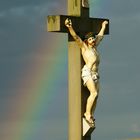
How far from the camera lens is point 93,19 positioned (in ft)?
75.0

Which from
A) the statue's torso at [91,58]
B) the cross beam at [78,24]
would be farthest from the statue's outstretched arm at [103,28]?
the statue's torso at [91,58]

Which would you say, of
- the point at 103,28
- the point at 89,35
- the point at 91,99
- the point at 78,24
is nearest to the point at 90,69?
the point at 91,99

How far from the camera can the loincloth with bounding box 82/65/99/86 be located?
72.5 ft

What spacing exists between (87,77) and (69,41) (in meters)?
0.81

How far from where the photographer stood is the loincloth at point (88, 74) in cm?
2209

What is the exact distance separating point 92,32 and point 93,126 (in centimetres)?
190

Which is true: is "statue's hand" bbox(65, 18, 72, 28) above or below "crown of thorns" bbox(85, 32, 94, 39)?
above

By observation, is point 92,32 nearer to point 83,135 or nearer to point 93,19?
point 93,19

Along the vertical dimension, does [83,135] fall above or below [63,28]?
below

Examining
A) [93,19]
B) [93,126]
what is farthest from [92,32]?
[93,126]

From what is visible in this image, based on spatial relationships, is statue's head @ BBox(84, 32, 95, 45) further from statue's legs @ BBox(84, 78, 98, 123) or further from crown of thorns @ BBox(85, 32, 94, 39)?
statue's legs @ BBox(84, 78, 98, 123)

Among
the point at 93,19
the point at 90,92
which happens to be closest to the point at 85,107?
the point at 90,92

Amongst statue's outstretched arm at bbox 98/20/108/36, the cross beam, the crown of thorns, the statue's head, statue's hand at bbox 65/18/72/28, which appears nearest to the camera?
the cross beam

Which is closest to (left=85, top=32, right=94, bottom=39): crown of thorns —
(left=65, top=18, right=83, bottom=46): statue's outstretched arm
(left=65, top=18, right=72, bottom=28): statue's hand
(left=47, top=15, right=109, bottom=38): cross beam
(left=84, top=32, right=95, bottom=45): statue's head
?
(left=84, top=32, right=95, bottom=45): statue's head
